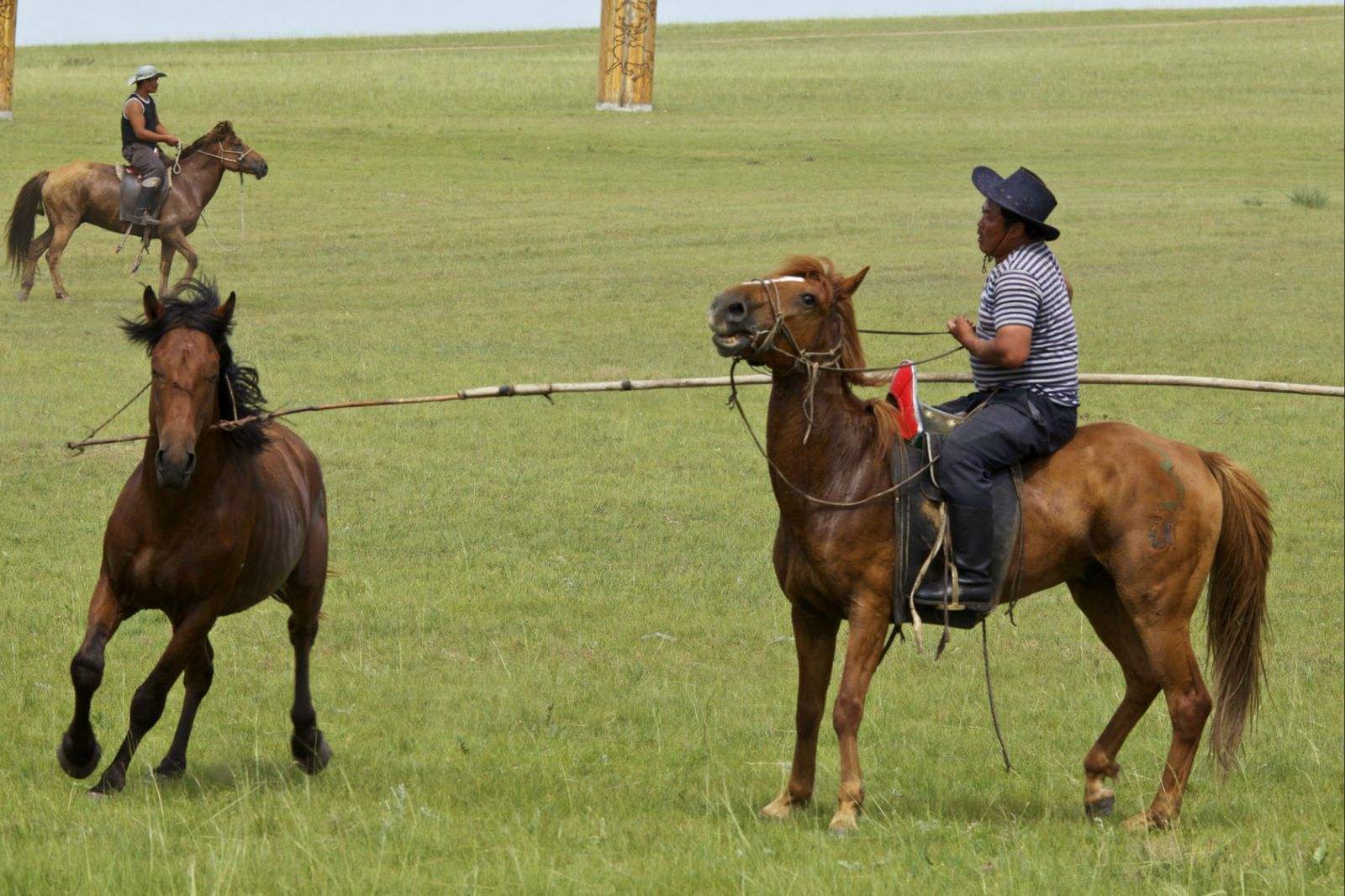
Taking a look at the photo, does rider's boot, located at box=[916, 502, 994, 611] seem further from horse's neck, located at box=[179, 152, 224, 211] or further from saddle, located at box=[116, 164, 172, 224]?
saddle, located at box=[116, 164, 172, 224]

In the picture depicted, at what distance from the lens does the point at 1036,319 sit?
8125 millimetres

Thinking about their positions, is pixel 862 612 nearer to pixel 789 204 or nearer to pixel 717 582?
pixel 717 582

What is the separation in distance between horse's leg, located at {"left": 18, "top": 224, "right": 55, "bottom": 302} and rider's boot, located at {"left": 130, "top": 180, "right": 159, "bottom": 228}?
5.48 ft

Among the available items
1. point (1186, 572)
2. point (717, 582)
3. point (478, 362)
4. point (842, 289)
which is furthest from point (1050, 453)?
point (478, 362)

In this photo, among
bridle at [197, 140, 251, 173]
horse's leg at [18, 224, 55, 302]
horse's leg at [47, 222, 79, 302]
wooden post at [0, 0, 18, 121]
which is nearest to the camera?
wooden post at [0, 0, 18, 121]

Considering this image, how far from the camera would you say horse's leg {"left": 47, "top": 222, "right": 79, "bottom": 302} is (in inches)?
627

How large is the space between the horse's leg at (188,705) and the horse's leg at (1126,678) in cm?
439

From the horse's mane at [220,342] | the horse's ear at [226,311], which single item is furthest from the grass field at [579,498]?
the horse's ear at [226,311]

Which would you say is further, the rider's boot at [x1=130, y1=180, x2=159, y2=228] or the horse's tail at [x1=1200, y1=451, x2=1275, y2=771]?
the rider's boot at [x1=130, y1=180, x2=159, y2=228]

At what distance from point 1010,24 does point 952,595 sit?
74.1m

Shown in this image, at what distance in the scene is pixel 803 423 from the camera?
8.05 metres

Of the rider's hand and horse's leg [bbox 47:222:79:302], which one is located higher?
horse's leg [bbox 47:222:79:302]

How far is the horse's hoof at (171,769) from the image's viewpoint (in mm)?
8305

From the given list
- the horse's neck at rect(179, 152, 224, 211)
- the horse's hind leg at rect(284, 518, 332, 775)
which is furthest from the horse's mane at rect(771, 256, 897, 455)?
the horse's neck at rect(179, 152, 224, 211)
